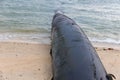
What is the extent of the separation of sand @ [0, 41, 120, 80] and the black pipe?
731 millimetres

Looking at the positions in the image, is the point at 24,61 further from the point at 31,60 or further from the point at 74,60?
the point at 74,60

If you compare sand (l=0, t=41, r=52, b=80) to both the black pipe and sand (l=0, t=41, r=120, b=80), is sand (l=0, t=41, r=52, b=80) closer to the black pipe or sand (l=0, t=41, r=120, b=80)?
sand (l=0, t=41, r=120, b=80)

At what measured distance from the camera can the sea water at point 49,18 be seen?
40.1 feet

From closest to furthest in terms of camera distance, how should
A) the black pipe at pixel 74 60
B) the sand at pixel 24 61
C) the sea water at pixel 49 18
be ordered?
1. the black pipe at pixel 74 60
2. the sand at pixel 24 61
3. the sea water at pixel 49 18

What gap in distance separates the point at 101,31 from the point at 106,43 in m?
1.56

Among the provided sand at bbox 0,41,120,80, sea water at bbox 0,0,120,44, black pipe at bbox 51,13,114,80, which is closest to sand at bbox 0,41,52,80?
sand at bbox 0,41,120,80

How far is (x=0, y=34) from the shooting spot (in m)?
11.8

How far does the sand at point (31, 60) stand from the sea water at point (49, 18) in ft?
3.90

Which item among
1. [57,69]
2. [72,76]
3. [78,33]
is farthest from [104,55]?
[72,76]

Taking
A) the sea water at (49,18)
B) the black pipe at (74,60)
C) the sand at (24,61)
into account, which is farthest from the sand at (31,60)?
the sea water at (49,18)

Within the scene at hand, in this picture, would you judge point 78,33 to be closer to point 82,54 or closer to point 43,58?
point 43,58

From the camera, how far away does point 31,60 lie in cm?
880

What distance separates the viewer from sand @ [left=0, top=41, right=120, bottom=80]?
25.4 ft

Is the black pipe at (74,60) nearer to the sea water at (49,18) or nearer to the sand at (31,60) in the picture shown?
the sand at (31,60)
